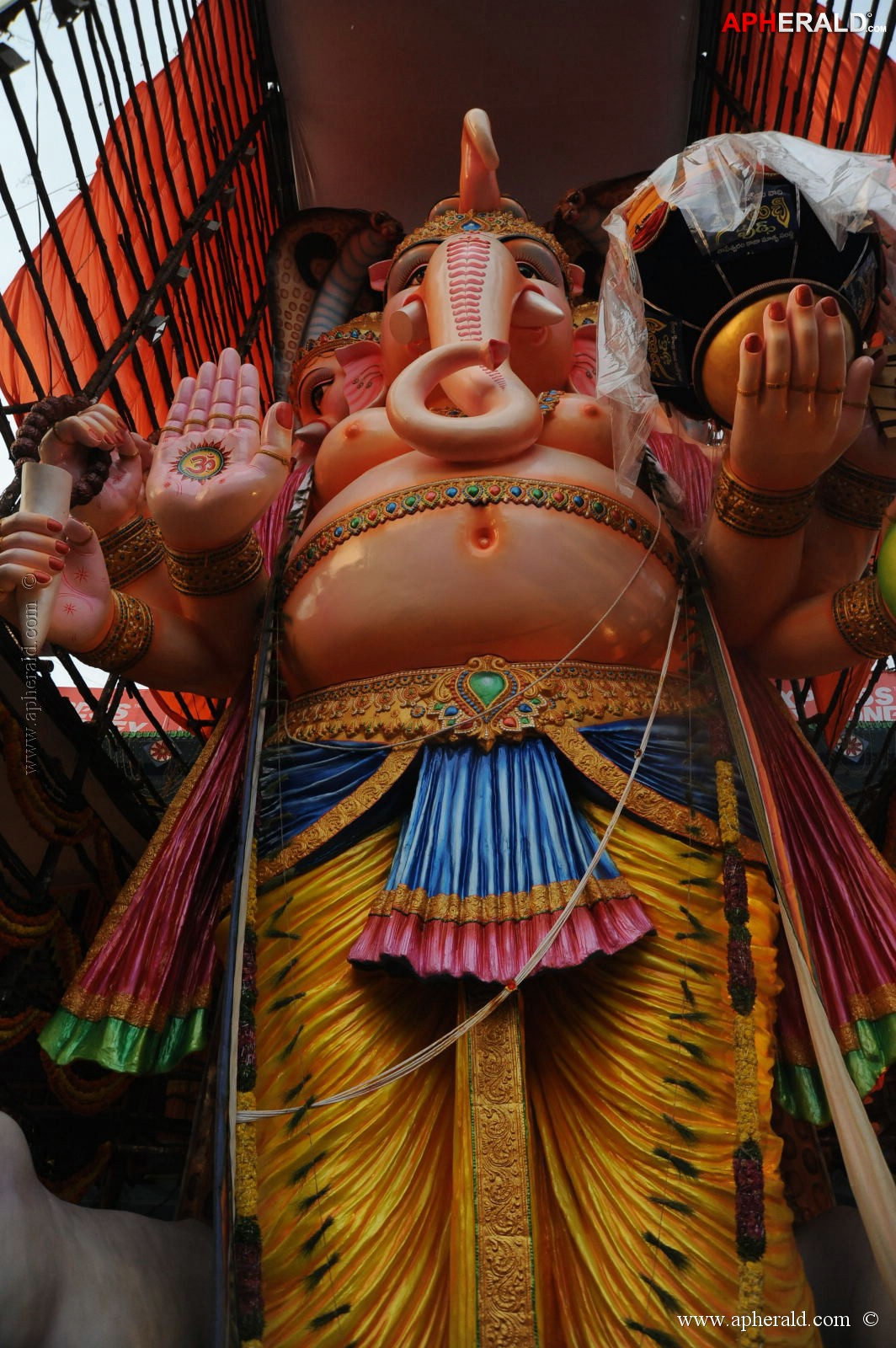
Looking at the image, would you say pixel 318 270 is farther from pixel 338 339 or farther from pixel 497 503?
pixel 497 503

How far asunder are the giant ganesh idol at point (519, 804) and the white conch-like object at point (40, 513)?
2.4 inches

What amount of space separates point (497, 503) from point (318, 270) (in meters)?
1.82

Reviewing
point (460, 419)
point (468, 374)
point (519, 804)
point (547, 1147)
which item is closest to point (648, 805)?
point (519, 804)

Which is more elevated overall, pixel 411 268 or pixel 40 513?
pixel 411 268

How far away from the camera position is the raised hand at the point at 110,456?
7.46 feet

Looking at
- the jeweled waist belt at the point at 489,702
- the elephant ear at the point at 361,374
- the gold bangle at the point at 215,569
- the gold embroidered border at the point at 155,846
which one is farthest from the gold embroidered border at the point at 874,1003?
the elephant ear at the point at 361,374

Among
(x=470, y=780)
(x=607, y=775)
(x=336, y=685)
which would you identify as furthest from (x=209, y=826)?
(x=607, y=775)

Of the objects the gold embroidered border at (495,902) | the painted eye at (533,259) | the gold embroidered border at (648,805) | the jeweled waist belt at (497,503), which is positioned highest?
the painted eye at (533,259)

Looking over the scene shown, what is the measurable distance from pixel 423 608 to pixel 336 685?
260 millimetres

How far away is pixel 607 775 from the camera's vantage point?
2.13 m

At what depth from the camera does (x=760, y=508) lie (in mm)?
2303

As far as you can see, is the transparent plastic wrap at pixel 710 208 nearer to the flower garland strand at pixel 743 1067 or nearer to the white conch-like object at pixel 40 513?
the flower garland strand at pixel 743 1067

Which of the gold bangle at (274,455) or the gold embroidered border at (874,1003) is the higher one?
the gold bangle at (274,455)

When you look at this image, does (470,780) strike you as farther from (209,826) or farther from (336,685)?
(209,826)
